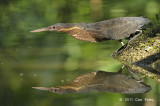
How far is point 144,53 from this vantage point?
6.01 metres

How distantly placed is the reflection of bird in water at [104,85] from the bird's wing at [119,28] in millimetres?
1197

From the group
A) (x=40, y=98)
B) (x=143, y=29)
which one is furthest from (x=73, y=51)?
(x=40, y=98)

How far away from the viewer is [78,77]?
5230 millimetres

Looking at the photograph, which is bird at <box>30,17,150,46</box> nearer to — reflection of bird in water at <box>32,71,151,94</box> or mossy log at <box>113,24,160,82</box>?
mossy log at <box>113,24,160,82</box>

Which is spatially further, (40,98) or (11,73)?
(11,73)

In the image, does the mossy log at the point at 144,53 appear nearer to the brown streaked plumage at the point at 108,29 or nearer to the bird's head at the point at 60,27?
the brown streaked plumage at the point at 108,29

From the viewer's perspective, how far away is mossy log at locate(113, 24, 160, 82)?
5730 millimetres

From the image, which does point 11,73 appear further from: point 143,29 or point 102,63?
point 143,29

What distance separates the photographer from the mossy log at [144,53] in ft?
18.8

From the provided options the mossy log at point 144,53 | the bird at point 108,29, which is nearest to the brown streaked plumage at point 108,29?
the bird at point 108,29

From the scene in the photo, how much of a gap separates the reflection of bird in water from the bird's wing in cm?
120

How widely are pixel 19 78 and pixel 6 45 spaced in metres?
2.33

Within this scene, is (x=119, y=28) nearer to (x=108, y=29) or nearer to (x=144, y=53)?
(x=108, y=29)

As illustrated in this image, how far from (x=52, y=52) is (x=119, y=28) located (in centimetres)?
128
